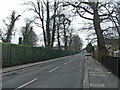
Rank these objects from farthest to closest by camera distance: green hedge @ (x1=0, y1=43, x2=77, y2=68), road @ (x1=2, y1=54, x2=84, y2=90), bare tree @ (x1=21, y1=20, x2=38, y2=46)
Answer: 1. bare tree @ (x1=21, y1=20, x2=38, y2=46)
2. green hedge @ (x1=0, y1=43, x2=77, y2=68)
3. road @ (x1=2, y1=54, x2=84, y2=90)

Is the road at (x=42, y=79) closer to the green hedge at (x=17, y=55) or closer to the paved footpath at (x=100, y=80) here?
the paved footpath at (x=100, y=80)

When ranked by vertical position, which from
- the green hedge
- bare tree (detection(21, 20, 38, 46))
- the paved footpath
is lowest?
the paved footpath

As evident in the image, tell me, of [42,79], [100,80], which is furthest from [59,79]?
[100,80]

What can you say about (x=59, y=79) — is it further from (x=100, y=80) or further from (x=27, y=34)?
(x=27, y=34)

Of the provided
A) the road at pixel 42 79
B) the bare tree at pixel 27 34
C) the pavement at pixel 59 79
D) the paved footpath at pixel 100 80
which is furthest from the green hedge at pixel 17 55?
the bare tree at pixel 27 34

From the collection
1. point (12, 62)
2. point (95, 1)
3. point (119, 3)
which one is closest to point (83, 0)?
point (95, 1)

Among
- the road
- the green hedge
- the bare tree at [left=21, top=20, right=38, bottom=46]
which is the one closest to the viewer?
the road

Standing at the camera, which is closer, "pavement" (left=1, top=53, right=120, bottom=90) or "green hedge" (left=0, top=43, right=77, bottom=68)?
"pavement" (left=1, top=53, right=120, bottom=90)

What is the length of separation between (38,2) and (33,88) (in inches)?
1221

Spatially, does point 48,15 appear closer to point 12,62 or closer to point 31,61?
point 31,61

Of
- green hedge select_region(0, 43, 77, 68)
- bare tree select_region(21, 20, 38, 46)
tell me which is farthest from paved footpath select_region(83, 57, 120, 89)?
bare tree select_region(21, 20, 38, 46)

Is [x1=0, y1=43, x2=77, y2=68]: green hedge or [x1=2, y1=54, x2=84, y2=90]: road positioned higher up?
[x1=0, y1=43, x2=77, y2=68]: green hedge

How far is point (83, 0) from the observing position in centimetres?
2402

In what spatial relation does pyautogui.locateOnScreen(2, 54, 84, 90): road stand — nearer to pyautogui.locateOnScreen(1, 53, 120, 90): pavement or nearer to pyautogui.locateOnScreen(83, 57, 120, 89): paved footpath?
pyautogui.locateOnScreen(1, 53, 120, 90): pavement
